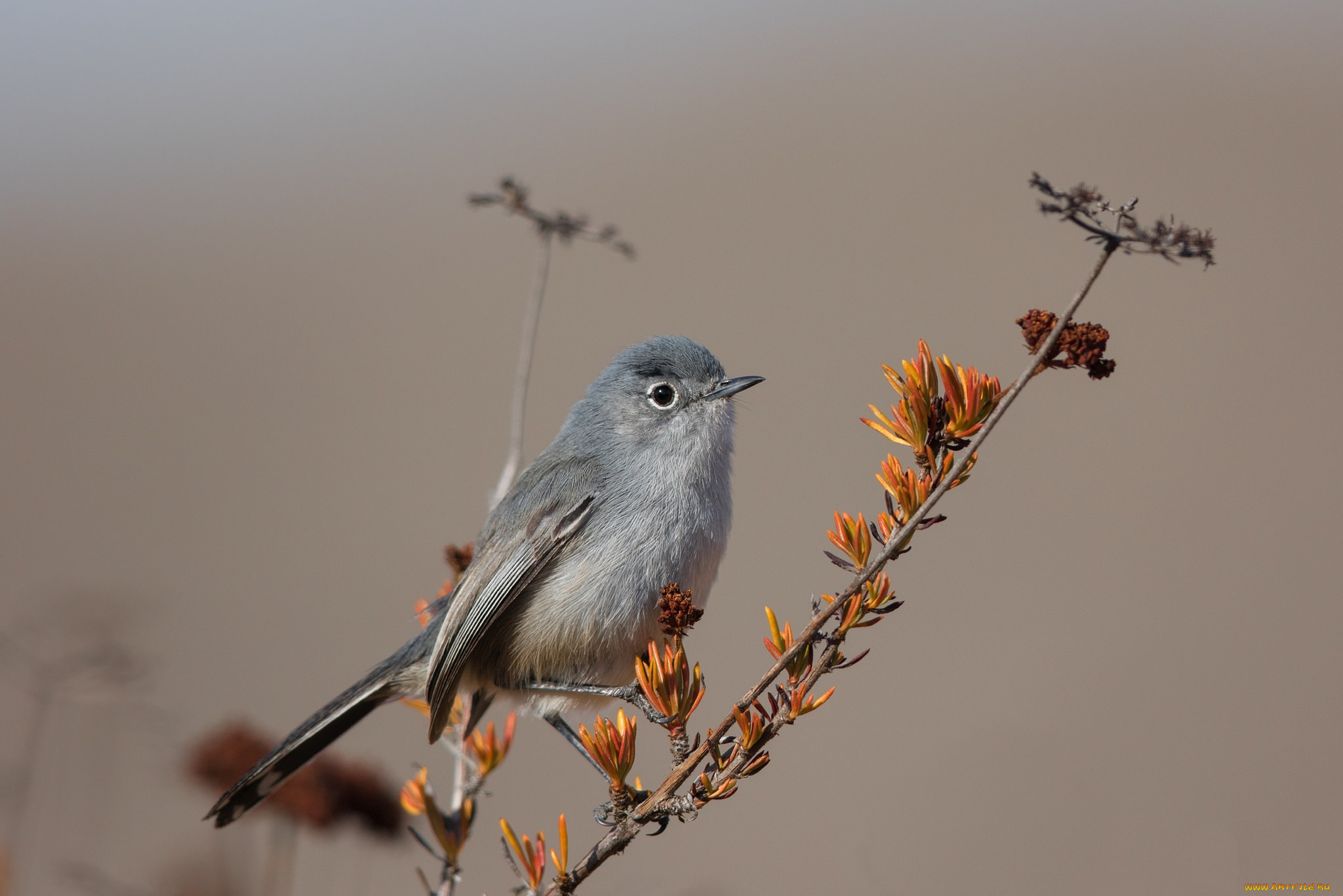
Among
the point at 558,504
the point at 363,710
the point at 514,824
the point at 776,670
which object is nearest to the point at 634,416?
the point at 558,504

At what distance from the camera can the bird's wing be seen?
2.92m

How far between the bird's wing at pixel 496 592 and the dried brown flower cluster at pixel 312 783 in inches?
14.1

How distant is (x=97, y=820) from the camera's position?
Result: 2227mm

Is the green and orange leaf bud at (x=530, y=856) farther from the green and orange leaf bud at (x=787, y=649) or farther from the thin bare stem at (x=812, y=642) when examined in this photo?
the green and orange leaf bud at (x=787, y=649)

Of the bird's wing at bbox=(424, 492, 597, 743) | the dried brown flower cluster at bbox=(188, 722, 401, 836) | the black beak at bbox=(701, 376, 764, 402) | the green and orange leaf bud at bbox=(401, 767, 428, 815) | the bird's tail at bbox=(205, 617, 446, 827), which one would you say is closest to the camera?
the green and orange leaf bud at bbox=(401, 767, 428, 815)

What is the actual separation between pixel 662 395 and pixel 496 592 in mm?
858

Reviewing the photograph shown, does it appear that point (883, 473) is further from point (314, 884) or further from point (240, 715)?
point (314, 884)

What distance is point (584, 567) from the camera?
290cm

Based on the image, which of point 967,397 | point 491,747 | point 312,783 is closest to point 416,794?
point 491,747

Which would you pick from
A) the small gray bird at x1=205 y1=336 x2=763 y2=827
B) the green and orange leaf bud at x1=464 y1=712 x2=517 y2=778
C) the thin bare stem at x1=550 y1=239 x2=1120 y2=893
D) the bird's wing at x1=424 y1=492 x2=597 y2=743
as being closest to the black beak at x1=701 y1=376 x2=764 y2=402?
the small gray bird at x1=205 y1=336 x2=763 y2=827

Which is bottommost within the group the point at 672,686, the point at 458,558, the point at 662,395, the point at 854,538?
the point at 672,686

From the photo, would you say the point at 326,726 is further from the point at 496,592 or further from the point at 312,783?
the point at 496,592

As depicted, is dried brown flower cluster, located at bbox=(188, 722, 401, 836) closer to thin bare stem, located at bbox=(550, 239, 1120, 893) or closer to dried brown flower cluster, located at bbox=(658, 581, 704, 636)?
thin bare stem, located at bbox=(550, 239, 1120, 893)

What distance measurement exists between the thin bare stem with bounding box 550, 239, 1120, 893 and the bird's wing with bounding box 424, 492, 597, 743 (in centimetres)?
122
